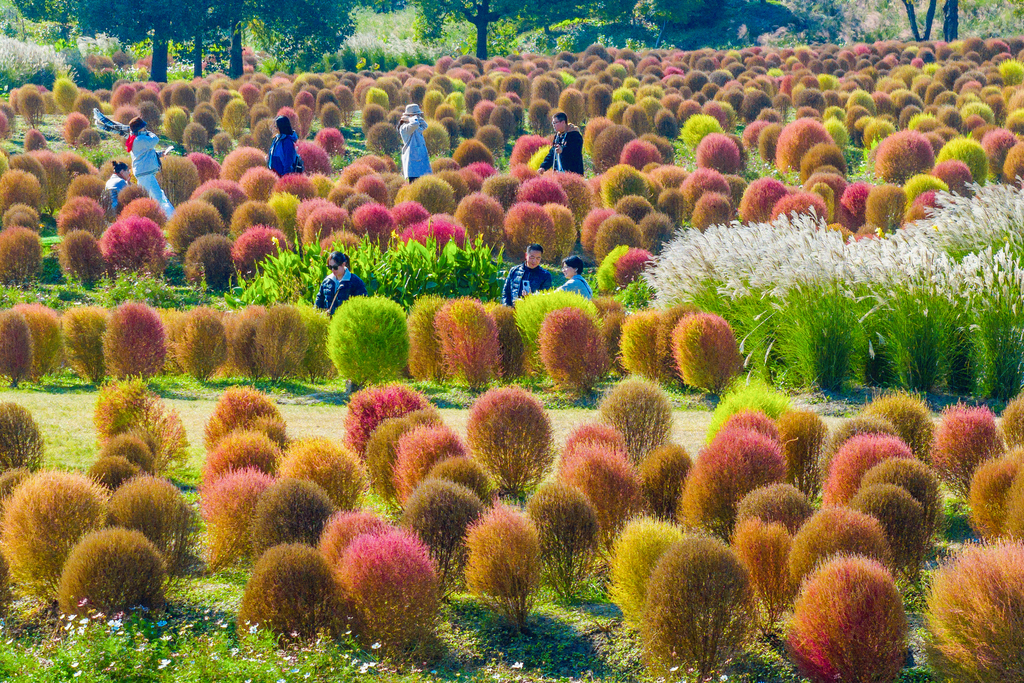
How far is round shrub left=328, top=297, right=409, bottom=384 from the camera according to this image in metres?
10.7

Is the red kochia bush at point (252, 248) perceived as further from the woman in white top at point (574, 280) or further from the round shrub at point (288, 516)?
the round shrub at point (288, 516)

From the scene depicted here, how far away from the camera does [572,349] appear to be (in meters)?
10.3

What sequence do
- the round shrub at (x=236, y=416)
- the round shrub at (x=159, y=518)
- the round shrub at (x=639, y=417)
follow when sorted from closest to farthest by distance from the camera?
the round shrub at (x=159, y=518), the round shrub at (x=639, y=417), the round shrub at (x=236, y=416)

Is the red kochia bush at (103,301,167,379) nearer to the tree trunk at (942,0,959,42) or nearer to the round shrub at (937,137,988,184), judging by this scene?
the round shrub at (937,137,988,184)

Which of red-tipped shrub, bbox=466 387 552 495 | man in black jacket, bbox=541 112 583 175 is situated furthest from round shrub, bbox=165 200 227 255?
red-tipped shrub, bbox=466 387 552 495

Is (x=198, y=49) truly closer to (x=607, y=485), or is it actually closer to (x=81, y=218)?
(x=81, y=218)

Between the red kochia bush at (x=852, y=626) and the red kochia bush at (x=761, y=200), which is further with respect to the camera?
the red kochia bush at (x=761, y=200)

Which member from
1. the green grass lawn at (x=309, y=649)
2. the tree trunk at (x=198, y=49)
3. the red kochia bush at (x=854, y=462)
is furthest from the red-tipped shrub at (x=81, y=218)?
the tree trunk at (x=198, y=49)

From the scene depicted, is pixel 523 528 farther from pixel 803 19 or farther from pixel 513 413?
pixel 803 19

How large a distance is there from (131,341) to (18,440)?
3266 millimetres

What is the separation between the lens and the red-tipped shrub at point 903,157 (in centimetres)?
2125

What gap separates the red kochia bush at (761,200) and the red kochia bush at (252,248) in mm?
7290

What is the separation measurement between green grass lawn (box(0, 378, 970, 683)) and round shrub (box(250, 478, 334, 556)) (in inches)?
13.3

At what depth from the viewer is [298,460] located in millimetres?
7062
